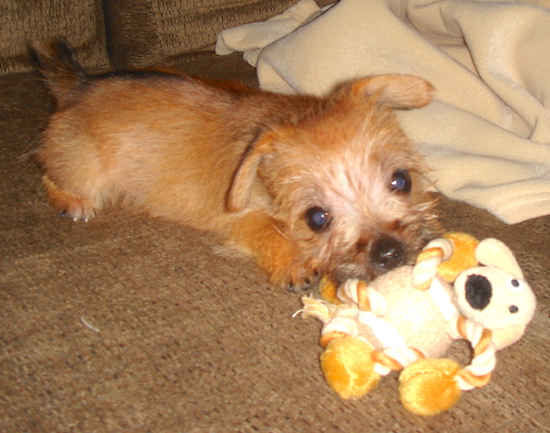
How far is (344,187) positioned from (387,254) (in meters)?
0.34

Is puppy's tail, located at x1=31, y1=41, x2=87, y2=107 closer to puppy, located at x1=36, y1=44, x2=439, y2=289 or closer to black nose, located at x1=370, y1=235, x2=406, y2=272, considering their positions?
puppy, located at x1=36, y1=44, x2=439, y2=289

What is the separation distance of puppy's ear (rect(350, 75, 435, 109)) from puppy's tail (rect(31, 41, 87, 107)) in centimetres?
144

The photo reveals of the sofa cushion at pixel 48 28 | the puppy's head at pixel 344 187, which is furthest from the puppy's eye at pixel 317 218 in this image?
the sofa cushion at pixel 48 28

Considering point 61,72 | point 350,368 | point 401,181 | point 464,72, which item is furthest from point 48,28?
point 350,368

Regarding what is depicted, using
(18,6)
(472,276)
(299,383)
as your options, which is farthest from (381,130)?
(18,6)

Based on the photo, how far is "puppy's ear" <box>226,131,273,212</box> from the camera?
2539 mm

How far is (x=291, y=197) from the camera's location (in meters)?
2.59

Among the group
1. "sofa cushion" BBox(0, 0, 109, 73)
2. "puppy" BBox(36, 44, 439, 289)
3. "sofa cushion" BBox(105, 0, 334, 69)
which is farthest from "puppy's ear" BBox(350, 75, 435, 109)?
"sofa cushion" BBox(0, 0, 109, 73)

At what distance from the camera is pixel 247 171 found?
→ 2.55 metres

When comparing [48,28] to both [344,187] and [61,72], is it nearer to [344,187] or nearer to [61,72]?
[61,72]

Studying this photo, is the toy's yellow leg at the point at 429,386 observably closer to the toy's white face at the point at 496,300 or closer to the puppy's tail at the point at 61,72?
the toy's white face at the point at 496,300

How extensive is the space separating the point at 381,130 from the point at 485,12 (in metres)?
1.18

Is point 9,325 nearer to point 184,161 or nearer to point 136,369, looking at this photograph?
point 136,369

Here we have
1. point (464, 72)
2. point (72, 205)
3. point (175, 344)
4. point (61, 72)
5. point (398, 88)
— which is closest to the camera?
point (175, 344)
